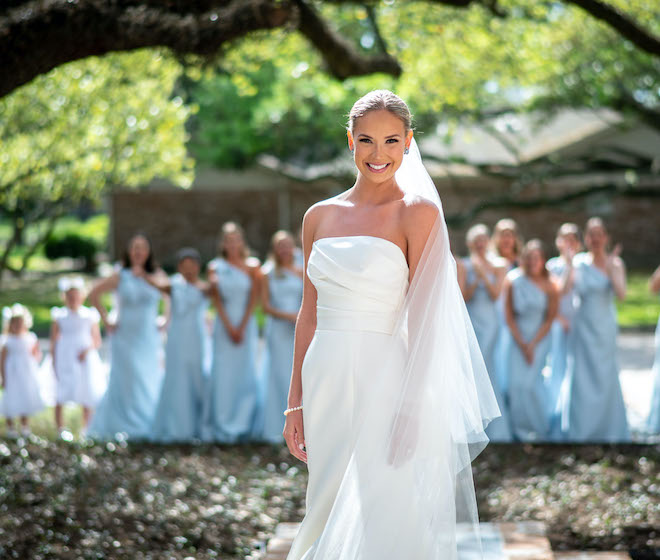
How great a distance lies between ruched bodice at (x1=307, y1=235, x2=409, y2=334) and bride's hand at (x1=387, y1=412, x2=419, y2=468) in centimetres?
35

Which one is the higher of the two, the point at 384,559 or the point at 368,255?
the point at 368,255

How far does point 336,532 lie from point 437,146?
109 ft

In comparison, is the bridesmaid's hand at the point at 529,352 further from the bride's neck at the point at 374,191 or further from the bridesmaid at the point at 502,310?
the bride's neck at the point at 374,191

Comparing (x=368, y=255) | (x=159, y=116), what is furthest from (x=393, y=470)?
(x=159, y=116)

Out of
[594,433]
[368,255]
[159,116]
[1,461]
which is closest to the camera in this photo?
[368,255]

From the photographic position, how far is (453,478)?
385 cm

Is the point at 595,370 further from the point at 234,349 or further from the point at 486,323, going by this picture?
the point at 234,349

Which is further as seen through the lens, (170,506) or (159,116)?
(159,116)

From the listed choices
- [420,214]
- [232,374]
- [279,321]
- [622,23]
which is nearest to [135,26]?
[420,214]

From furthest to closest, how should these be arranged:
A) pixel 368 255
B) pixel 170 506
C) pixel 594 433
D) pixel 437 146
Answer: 1. pixel 437 146
2. pixel 594 433
3. pixel 170 506
4. pixel 368 255

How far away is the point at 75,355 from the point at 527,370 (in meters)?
4.61

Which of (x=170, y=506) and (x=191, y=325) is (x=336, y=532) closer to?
(x=170, y=506)

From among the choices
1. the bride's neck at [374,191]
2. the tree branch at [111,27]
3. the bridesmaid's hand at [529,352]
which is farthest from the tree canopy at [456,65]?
the bride's neck at [374,191]

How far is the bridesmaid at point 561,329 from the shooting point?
10078mm
